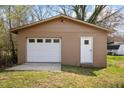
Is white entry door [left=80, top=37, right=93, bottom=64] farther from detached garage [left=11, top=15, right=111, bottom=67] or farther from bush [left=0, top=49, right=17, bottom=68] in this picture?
bush [left=0, top=49, right=17, bottom=68]

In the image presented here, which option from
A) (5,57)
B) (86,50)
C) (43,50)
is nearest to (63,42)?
(43,50)

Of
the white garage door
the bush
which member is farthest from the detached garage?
the bush

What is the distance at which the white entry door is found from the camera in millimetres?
20578

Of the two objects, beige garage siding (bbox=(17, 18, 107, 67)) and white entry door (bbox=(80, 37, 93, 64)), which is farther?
white entry door (bbox=(80, 37, 93, 64))

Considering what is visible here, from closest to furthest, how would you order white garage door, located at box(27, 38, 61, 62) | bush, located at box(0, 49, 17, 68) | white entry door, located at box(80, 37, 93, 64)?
white entry door, located at box(80, 37, 93, 64)
white garage door, located at box(27, 38, 61, 62)
bush, located at box(0, 49, 17, 68)

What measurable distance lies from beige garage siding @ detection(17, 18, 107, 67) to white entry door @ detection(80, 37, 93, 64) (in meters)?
0.25

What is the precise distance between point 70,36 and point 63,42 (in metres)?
0.69

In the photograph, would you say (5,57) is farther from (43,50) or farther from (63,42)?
(63,42)

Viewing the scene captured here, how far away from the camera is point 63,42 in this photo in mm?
20578

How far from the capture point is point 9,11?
2592 cm

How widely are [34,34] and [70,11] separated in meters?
15.9
